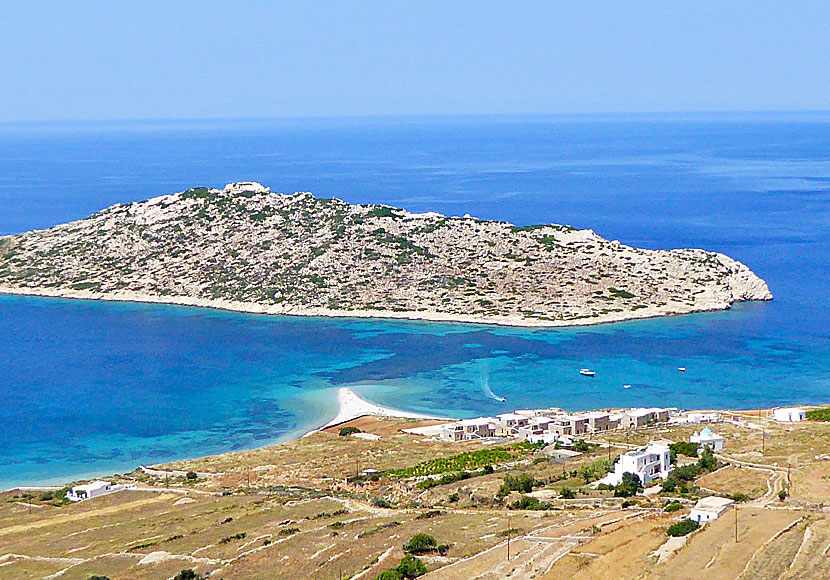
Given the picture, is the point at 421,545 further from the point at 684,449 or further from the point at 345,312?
the point at 345,312

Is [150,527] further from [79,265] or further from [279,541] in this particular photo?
[79,265]

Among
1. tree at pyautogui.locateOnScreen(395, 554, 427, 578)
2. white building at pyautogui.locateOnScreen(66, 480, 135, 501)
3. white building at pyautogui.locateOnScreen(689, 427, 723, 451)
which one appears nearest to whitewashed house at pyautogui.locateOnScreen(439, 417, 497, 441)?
white building at pyautogui.locateOnScreen(689, 427, 723, 451)

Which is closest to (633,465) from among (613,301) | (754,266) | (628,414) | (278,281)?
(628,414)

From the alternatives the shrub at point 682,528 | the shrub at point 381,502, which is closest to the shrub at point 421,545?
the shrub at point 682,528

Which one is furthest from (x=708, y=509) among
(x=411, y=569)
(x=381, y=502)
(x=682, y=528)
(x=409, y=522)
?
(x=381, y=502)

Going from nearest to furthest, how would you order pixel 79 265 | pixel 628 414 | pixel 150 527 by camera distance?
pixel 150 527 < pixel 628 414 < pixel 79 265

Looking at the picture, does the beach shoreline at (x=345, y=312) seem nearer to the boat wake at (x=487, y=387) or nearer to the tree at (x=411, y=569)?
the boat wake at (x=487, y=387)
